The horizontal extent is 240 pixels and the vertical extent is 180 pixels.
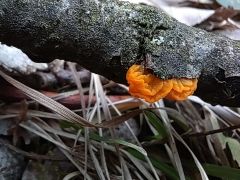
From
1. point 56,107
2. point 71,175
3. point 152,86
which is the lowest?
point 71,175

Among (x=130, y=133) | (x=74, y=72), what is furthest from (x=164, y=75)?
(x=74, y=72)

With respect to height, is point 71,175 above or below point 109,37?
below

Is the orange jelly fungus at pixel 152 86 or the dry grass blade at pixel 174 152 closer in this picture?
the orange jelly fungus at pixel 152 86

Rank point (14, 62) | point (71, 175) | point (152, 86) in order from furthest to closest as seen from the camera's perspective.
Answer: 1. point (14, 62)
2. point (71, 175)
3. point (152, 86)

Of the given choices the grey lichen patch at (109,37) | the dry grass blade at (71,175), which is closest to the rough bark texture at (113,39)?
the grey lichen patch at (109,37)

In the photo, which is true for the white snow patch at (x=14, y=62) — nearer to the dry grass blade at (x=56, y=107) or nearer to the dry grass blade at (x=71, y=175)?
the dry grass blade at (x=56, y=107)

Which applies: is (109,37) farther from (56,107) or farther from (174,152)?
(174,152)

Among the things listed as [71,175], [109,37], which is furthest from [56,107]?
[109,37]

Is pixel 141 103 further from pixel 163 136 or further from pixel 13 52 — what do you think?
pixel 13 52
